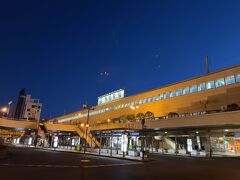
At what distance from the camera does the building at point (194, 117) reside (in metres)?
32.5

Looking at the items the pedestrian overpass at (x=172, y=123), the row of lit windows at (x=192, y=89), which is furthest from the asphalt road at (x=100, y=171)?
the row of lit windows at (x=192, y=89)

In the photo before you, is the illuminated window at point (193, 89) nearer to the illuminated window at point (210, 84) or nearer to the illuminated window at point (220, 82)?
the illuminated window at point (210, 84)

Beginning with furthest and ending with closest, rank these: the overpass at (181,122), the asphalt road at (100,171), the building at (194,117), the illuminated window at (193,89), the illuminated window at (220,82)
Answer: the illuminated window at (193,89) → the illuminated window at (220,82) → the building at (194,117) → the overpass at (181,122) → the asphalt road at (100,171)

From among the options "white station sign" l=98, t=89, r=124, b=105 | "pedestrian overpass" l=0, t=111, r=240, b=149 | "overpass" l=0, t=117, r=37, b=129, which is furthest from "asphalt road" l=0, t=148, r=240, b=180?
"white station sign" l=98, t=89, r=124, b=105

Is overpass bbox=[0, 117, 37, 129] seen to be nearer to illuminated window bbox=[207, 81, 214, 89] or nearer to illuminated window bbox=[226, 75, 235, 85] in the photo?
illuminated window bbox=[207, 81, 214, 89]

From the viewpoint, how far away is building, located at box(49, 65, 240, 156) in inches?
1280

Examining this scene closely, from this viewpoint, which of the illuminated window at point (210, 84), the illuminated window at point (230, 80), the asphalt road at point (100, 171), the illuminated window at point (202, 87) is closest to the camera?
the asphalt road at point (100, 171)

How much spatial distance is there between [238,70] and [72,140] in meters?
50.6

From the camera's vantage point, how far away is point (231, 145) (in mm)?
35469

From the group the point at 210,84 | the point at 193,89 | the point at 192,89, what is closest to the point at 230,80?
the point at 210,84

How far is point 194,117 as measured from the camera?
112ft

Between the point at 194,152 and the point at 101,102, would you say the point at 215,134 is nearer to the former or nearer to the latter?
the point at 194,152

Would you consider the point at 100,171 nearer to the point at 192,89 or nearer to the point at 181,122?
the point at 181,122

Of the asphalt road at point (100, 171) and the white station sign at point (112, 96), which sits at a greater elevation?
the white station sign at point (112, 96)
